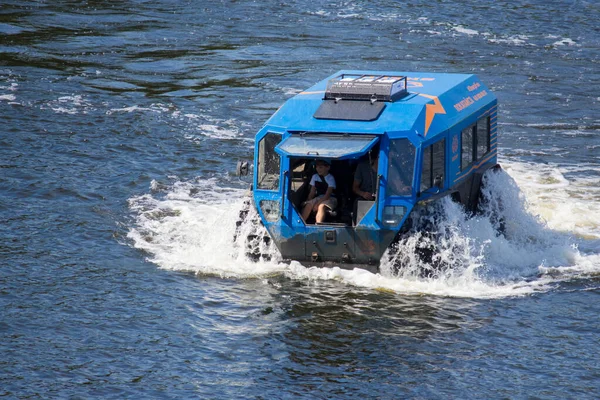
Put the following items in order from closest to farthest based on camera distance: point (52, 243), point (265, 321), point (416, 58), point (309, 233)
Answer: point (265, 321) → point (309, 233) → point (52, 243) → point (416, 58)

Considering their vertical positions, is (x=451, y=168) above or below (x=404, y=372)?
above

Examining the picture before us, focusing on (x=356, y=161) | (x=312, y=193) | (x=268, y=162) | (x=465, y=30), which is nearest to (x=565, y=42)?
(x=465, y=30)

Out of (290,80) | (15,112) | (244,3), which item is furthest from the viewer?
(244,3)

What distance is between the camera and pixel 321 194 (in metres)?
15.4

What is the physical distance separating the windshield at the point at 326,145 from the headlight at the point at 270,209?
0.89 meters

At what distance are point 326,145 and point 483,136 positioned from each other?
4.14 m

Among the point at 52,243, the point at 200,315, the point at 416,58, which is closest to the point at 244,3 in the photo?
the point at 416,58

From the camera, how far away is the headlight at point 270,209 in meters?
15.0

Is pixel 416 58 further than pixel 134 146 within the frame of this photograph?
Yes

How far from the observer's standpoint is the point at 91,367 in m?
12.3

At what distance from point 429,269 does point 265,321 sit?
103 inches

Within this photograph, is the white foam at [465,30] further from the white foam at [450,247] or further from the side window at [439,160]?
the side window at [439,160]

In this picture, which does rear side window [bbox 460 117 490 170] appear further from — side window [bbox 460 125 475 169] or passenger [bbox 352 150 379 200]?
passenger [bbox 352 150 379 200]

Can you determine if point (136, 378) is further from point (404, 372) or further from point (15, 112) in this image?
point (15, 112)
